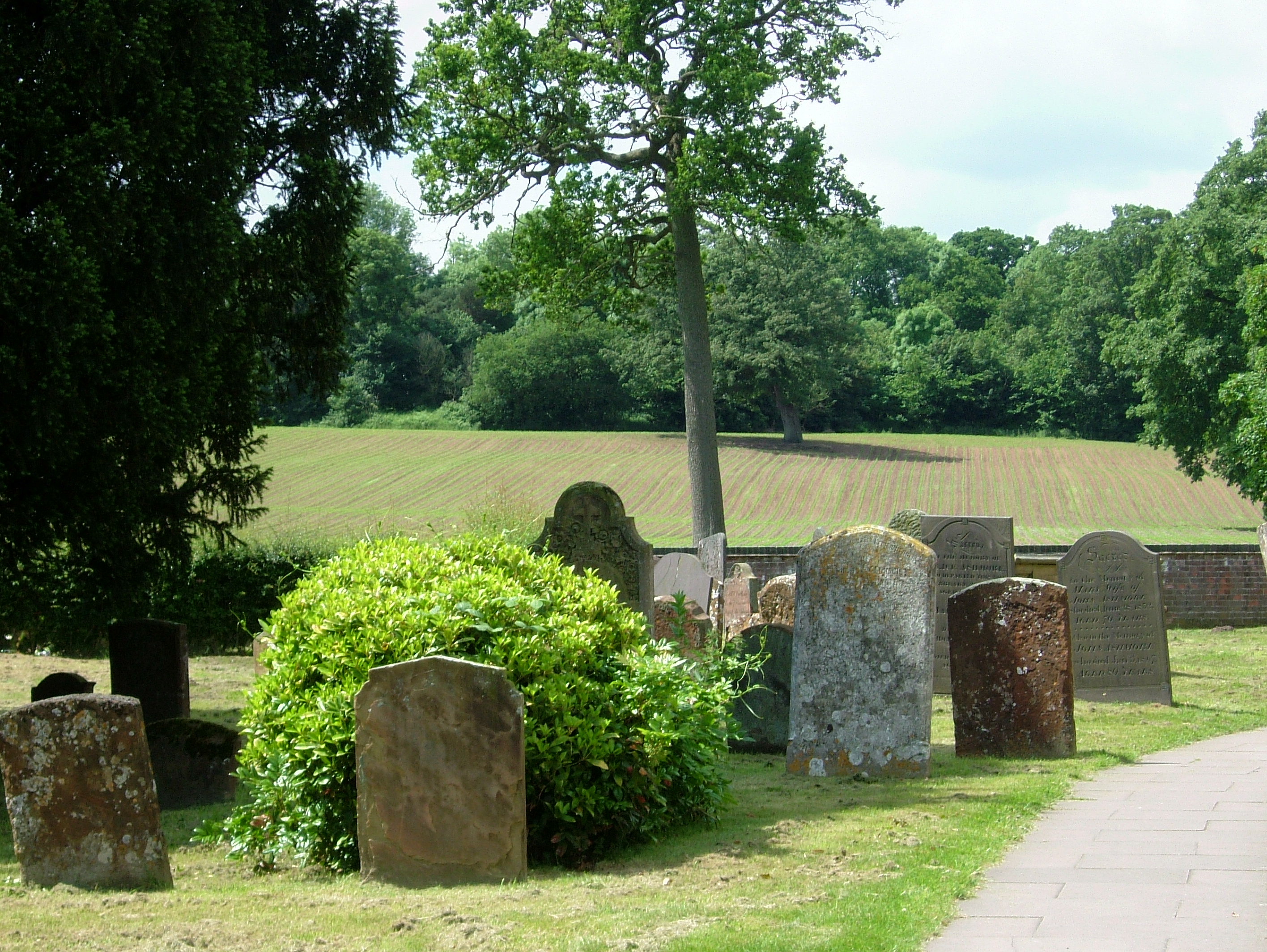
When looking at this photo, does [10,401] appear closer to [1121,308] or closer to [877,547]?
[877,547]

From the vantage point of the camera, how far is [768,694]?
1005cm

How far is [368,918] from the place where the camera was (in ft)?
17.1

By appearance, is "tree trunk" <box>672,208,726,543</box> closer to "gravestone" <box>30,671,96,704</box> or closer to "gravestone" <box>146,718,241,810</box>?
"gravestone" <box>30,671,96,704</box>

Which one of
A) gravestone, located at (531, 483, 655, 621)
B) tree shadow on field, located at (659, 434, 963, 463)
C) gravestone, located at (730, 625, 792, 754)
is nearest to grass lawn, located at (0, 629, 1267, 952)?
gravestone, located at (730, 625, 792, 754)

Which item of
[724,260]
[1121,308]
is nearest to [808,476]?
[724,260]

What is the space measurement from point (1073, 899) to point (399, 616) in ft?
11.8

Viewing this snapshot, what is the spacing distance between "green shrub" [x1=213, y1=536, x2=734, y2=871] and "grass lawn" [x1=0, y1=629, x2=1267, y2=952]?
22 cm

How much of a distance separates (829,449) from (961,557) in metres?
49.2

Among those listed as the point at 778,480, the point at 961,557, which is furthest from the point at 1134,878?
the point at 778,480

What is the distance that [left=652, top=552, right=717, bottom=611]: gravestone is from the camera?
1744cm

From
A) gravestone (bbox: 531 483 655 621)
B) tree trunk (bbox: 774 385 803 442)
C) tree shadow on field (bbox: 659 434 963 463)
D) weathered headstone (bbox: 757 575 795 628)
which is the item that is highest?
tree trunk (bbox: 774 385 803 442)

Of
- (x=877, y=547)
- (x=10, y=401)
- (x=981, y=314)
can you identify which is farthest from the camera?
(x=981, y=314)

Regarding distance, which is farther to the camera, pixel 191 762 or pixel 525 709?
pixel 191 762

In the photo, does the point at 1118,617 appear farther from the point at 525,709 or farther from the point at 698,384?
the point at 698,384
